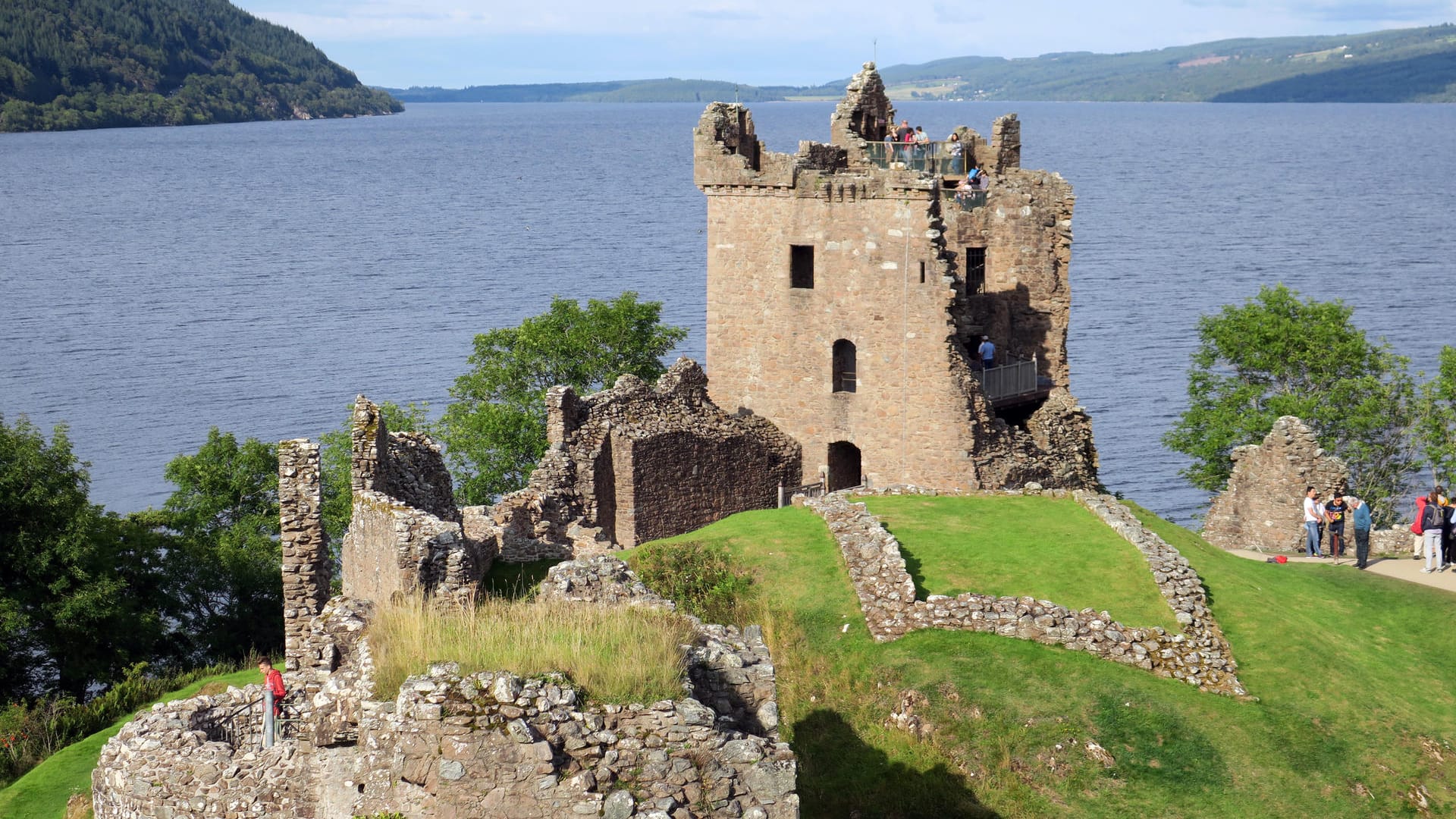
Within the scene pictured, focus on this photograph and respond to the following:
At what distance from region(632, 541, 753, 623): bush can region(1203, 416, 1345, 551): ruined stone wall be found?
17.0 m

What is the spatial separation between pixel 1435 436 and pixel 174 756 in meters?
47.5

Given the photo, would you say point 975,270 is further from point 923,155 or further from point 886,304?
point 886,304

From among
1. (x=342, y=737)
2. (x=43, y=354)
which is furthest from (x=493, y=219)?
(x=342, y=737)

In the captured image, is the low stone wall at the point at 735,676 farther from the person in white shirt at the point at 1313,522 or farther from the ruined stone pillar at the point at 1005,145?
the ruined stone pillar at the point at 1005,145

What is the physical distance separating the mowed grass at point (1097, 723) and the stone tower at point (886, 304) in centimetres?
1020

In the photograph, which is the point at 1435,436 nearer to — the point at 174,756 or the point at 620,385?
the point at 620,385

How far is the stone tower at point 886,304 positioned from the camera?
38.1 metres

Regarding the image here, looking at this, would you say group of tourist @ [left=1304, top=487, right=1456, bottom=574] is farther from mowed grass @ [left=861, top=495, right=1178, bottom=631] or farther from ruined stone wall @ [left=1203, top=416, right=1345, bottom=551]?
mowed grass @ [left=861, top=495, right=1178, bottom=631]

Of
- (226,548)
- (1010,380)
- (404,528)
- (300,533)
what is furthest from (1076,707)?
(226,548)

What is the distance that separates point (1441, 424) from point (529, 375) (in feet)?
105

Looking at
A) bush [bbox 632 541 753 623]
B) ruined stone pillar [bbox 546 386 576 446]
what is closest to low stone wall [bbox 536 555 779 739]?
bush [bbox 632 541 753 623]

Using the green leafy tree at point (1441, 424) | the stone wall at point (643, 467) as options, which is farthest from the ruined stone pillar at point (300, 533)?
the green leafy tree at point (1441, 424)

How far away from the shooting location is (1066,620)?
86.7ft

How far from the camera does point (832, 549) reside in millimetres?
29609
